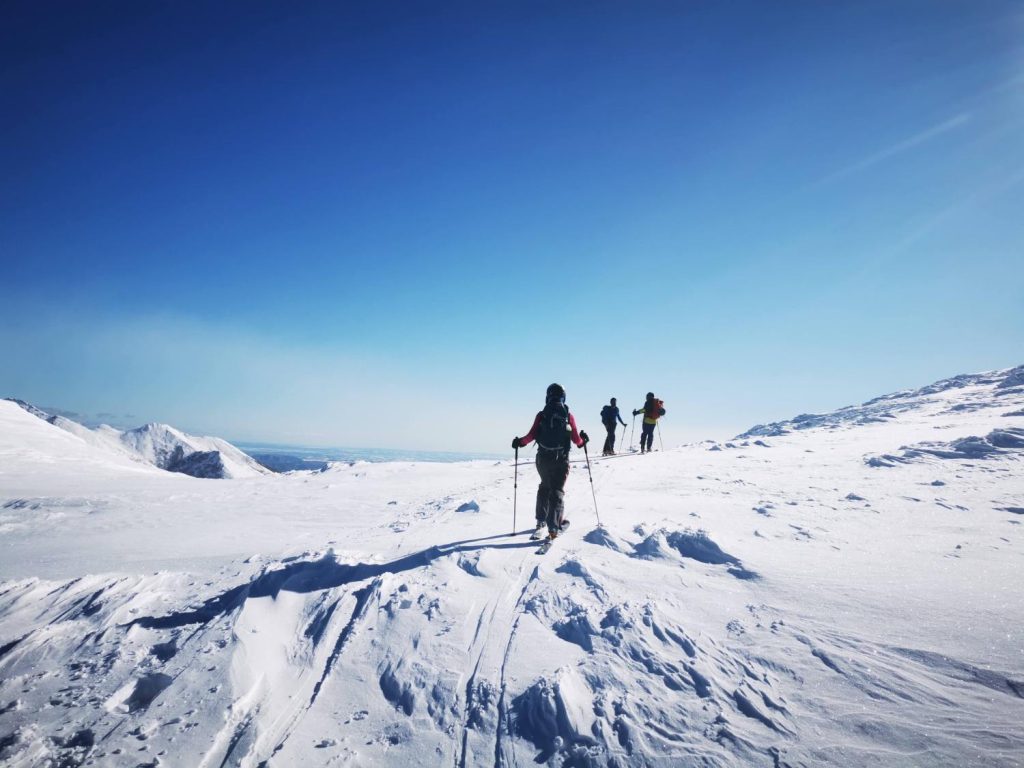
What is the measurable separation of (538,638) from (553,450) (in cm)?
351

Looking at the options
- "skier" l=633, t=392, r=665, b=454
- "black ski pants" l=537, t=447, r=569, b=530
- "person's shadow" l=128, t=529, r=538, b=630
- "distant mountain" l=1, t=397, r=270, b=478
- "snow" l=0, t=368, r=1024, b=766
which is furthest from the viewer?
"distant mountain" l=1, t=397, r=270, b=478

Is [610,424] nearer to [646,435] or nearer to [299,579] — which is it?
[646,435]

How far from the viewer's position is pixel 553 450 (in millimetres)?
7453

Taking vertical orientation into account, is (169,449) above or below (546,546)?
above

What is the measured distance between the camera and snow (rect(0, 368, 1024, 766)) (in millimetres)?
3188

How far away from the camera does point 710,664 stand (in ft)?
12.2

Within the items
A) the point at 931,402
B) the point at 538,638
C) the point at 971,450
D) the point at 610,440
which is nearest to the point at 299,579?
the point at 538,638

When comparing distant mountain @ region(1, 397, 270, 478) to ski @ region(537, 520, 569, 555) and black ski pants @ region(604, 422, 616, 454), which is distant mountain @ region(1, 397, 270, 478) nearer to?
black ski pants @ region(604, 422, 616, 454)

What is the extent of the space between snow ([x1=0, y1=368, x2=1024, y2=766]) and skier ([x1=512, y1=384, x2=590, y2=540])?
1.54 feet

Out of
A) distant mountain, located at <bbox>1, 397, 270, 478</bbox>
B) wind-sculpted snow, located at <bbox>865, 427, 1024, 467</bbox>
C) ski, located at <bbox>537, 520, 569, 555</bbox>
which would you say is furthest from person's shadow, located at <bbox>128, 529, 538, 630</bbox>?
distant mountain, located at <bbox>1, 397, 270, 478</bbox>

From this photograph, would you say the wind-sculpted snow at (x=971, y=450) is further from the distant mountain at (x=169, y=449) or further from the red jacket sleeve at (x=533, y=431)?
the distant mountain at (x=169, y=449)

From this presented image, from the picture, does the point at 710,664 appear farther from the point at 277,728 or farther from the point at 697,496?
the point at 697,496

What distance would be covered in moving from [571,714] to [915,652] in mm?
3105

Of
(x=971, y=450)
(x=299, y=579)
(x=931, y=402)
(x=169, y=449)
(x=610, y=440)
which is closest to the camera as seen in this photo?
(x=299, y=579)
